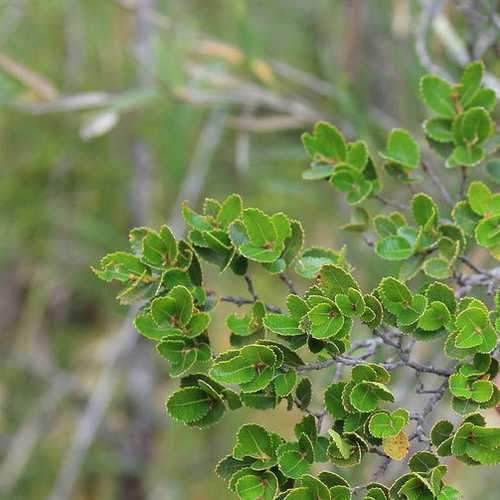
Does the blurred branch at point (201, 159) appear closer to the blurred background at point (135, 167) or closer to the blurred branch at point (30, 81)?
the blurred background at point (135, 167)

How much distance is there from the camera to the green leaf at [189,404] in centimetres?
45

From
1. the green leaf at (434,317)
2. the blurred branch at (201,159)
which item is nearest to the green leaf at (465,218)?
the green leaf at (434,317)

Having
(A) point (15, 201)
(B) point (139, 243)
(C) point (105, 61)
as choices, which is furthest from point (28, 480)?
(B) point (139, 243)

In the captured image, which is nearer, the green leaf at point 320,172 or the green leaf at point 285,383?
the green leaf at point 285,383

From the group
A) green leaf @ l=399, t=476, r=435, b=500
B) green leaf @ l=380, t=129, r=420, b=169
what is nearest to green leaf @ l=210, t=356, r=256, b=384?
green leaf @ l=399, t=476, r=435, b=500

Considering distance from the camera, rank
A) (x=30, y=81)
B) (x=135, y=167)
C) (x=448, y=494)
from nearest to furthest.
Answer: (x=448, y=494) → (x=30, y=81) → (x=135, y=167)

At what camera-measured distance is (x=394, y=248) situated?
0.52 metres

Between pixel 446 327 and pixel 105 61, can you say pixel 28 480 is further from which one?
pixel 446 327

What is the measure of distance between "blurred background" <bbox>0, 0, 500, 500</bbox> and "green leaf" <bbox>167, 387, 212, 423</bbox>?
0.64 m

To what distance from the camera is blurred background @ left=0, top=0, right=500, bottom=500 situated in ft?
3.78

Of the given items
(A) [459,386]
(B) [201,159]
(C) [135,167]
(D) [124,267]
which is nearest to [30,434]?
(C) [135,167]

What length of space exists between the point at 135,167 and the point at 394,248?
997 millimetres

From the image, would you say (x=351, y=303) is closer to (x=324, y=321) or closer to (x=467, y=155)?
(x=324, y=321)

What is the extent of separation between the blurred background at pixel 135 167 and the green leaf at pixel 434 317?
2.09 feet
